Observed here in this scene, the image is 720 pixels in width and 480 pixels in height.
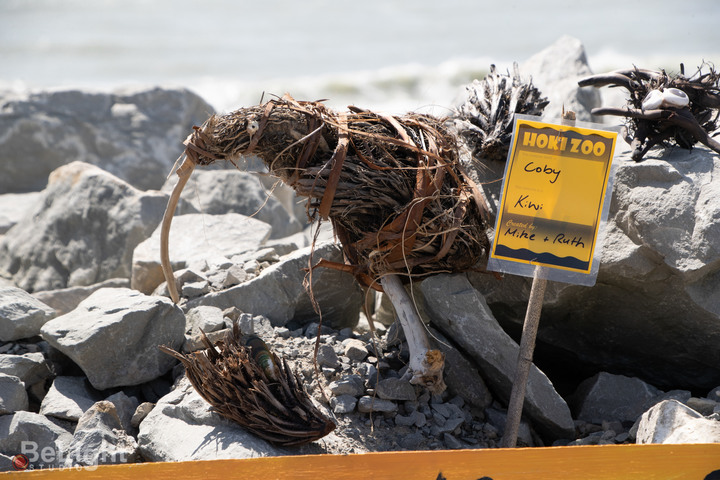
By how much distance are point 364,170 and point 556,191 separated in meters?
0.74

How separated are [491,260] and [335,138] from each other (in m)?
0.81

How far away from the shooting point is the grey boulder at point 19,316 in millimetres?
2953

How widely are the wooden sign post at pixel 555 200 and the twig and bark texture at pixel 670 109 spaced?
64cm

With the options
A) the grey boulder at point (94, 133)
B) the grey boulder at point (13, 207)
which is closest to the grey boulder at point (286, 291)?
the grey boulder at point (13, 207)

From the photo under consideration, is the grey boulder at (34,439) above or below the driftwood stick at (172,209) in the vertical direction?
below

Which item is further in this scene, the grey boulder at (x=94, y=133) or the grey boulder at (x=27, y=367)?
the grey boulder at (x=94, y=133)

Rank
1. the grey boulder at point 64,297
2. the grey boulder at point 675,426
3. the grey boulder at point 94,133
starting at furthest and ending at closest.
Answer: the grey boulder at point 94,133 < the grey boulder at point 64,297 < the grey boulder at point 675,426

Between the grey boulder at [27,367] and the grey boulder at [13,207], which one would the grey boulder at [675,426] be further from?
the grey boulder at [13,207]

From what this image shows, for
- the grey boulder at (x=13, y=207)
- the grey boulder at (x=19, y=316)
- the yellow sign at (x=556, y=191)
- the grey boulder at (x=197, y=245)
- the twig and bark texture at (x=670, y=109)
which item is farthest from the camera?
the grey boulder at (x=13, y=207)

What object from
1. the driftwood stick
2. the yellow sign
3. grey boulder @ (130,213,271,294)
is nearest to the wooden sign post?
the yellow sign

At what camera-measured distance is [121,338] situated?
2770 mm

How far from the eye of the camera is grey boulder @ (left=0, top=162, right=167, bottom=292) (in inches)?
172

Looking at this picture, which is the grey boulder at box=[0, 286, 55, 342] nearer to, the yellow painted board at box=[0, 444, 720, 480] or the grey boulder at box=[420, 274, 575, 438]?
the yellow painted board at box=[0, 444, 720, 480]

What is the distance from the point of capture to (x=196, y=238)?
401 cm
